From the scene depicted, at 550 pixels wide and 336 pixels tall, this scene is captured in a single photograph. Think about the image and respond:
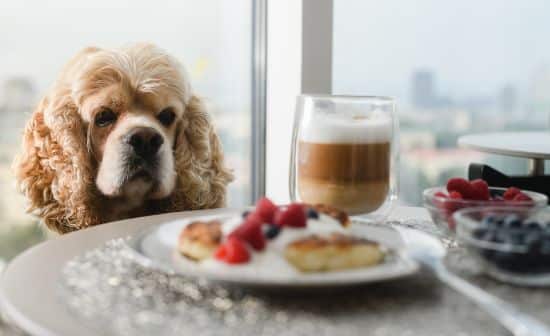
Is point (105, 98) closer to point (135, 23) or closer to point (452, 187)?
point (135, 23)

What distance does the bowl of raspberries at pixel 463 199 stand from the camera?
1016 millimetres

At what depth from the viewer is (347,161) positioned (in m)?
1.16

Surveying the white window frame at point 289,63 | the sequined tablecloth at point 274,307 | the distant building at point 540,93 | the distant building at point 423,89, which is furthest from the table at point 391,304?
the distant building at point 540,93

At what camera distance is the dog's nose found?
1.61m

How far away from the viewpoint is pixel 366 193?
1.17 metres

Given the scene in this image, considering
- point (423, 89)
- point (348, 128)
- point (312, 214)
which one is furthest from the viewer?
Answer: point (423, 89)

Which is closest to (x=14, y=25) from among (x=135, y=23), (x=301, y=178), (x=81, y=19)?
(x=81, y=19)

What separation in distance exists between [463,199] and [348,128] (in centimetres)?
22

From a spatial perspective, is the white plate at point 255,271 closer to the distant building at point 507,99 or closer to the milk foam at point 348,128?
the milk foam at point 348,128

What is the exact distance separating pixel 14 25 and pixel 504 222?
1409 millimetres

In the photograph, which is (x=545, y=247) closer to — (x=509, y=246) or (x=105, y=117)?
(x=509, y=246)

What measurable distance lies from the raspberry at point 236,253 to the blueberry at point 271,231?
4 centimetres

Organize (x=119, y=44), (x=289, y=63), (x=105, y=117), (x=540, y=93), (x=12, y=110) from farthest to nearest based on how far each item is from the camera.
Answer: (x=540, y=93) < (x=289, y=63) < (x=119, y=44) < (x=12, y=110) < (x=105, y=117)

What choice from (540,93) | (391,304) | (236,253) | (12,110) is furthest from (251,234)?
(540,93)
